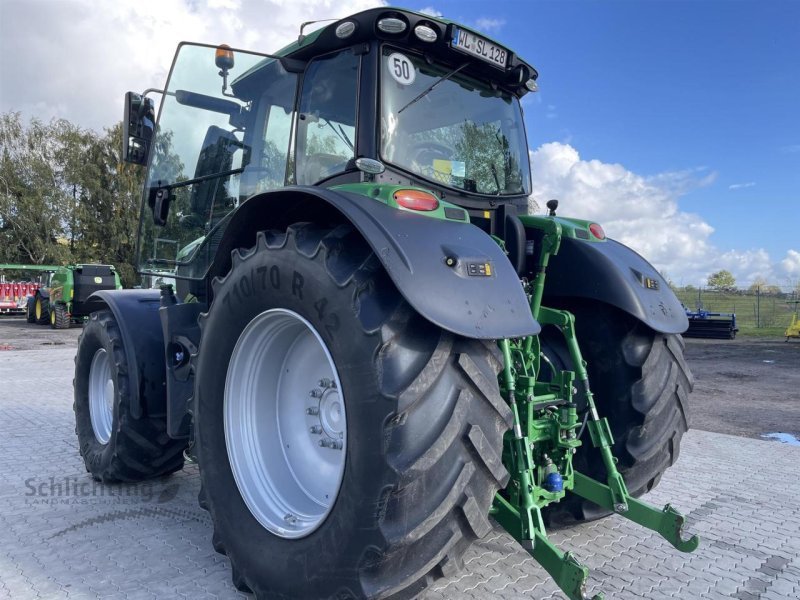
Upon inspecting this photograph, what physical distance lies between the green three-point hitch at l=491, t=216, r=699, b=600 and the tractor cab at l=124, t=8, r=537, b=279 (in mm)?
694

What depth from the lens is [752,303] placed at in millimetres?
22906

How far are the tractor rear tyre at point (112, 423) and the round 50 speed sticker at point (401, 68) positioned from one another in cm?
237

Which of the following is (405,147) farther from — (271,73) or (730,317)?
(730,317)

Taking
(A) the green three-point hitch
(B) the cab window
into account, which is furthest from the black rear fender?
(B) the cab window

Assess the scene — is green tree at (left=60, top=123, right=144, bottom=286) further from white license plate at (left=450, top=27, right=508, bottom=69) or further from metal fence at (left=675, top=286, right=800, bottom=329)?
white license plate at (left=450, top=27, right=508, bottom=69)

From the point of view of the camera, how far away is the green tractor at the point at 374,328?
194 cm

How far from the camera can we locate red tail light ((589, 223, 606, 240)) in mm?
3391

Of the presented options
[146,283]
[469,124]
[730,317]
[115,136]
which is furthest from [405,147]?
[115,136]

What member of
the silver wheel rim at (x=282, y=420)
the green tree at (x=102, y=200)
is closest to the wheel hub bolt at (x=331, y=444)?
the silver wheel rim at (x=282, y=420)

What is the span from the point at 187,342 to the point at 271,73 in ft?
5.12

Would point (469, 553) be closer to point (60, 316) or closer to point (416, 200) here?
point (416, 200)

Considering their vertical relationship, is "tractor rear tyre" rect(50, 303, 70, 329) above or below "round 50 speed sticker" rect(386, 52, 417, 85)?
below

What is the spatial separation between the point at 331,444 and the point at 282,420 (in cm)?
34

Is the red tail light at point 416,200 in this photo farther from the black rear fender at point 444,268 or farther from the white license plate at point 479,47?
the white license plate at point 479,47
